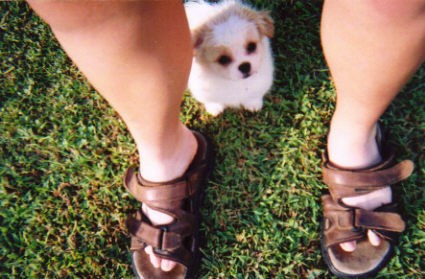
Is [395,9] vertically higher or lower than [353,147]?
higher

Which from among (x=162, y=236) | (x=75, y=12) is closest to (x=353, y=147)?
(x=162, y=236)

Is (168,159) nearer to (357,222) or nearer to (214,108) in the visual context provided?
(214,108)

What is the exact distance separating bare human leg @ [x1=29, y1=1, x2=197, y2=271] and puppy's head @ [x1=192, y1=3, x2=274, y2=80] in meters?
0.40

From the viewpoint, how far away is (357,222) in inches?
66.2

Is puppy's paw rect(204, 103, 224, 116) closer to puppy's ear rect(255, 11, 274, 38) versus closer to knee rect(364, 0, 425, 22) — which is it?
puppy's ear rect(255, 11, 274, 38)

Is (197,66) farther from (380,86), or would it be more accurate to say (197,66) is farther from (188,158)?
(380,86)

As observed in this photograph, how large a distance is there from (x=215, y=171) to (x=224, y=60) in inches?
24.0

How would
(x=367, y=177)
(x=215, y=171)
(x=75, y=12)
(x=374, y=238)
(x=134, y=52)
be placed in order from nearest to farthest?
(x=75, y=12) < (x=134, y=52) < (x=367, y=177) < (x=374, y=238) < (x=215, y=171)

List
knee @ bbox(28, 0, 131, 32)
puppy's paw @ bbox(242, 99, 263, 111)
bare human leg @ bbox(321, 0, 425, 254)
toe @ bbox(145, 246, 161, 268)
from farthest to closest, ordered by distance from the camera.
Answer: puppy's paw @ bbox(242, 99, 263, 111)
toe @ bbox(145, 246, 161, 268)
bare human leg @ bbox(321, 0, 425, 254)
knee @ bbox(28, 0, 131, 32)

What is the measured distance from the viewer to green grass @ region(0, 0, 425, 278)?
6.25ft

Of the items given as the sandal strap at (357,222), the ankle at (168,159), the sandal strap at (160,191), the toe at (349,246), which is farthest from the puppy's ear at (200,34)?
the toe at (349,246)

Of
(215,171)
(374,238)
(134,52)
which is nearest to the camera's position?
(134,52)

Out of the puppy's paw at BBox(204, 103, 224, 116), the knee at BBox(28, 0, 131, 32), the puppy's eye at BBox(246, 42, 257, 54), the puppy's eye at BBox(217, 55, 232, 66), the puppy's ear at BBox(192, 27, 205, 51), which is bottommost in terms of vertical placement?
the puppy's paw at BBox(204, 103, 224, 116)

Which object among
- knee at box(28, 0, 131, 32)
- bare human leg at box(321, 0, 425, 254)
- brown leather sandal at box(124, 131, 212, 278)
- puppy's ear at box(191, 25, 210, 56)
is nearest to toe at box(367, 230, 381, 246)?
bare human leg at box(321, 0, 425, 254)
